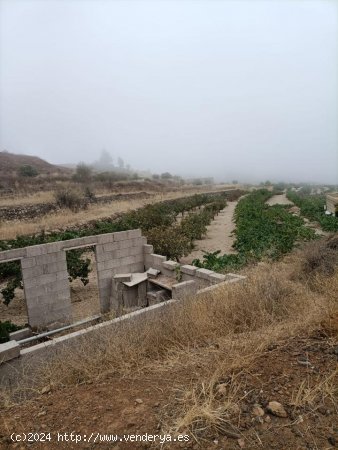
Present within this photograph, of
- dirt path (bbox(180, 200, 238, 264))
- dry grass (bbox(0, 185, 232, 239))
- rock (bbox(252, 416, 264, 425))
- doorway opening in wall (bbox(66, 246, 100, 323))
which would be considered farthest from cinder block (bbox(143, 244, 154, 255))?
rock (bbox(252, 416, 264, 425))

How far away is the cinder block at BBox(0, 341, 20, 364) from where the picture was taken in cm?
428

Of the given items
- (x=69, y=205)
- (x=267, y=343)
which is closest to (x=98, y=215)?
(x=69, y=205)

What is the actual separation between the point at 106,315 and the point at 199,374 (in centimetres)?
534

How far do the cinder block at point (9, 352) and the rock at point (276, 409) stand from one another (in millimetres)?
3445

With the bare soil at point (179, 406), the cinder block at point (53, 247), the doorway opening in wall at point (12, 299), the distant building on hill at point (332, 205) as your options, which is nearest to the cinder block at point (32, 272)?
the cinder block at point (53, 247)

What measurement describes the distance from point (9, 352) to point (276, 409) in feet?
11.6

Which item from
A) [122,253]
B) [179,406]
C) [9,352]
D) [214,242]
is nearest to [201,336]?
[179,406]

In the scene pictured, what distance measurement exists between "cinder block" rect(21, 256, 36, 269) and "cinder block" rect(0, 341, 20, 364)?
9.77 feet

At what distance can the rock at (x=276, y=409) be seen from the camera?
2373 millimetres

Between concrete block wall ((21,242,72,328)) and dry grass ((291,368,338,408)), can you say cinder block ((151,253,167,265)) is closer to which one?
concrete block wall ((21,242,72,328))

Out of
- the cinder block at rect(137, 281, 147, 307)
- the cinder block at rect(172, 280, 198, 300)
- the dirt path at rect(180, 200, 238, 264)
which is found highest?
the cinder block at rect(172, 280, 198, 300)

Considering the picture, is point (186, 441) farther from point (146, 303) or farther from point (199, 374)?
point (146, 303)

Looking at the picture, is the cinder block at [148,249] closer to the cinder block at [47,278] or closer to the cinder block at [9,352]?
the cinder block at [47,278]

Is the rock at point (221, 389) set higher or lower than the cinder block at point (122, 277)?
higher
